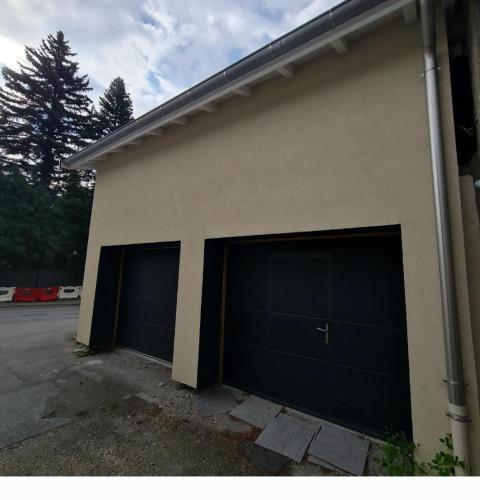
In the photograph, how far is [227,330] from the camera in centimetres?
394

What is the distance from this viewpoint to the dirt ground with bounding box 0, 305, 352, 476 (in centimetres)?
219

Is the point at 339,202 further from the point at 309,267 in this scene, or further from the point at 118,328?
the point at 118,328

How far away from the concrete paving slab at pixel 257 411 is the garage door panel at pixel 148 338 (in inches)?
74.6

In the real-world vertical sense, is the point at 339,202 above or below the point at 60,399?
above

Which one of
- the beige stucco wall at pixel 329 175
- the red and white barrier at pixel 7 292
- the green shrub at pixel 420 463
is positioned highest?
the beige stucco wall at pixel 329 175

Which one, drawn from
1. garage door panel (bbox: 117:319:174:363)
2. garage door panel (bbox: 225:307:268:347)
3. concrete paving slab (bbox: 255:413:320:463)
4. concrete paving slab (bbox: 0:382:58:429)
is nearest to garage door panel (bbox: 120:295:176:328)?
garage door panel (bbox: 117:319:174:363)

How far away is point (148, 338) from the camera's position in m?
4.96

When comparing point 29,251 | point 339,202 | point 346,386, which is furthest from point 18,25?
point 29,251

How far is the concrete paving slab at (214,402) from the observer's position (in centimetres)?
313

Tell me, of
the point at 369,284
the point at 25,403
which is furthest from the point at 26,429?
the point at 369,284

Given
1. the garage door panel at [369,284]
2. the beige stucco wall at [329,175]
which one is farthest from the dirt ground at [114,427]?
the garage door panel at [369,284]

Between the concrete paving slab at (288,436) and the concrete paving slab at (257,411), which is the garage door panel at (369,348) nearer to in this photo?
the concrete paving slab at (288,436)

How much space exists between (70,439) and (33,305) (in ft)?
41.7

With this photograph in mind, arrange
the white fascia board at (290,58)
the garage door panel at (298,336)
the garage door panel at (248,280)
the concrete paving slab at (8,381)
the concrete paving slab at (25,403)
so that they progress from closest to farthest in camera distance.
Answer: the white fascia board at (290,58) → the concrete paving slab at (25,403) → the garage door panel at (298,336) → the concrete paving slab at (8,381) → the garage door panel at (248,280)
